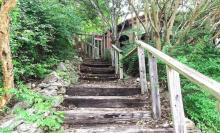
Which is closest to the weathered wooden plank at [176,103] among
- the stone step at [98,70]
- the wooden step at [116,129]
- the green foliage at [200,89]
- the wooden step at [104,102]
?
the wooden step at [116,129]

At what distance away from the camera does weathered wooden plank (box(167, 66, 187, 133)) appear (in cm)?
320

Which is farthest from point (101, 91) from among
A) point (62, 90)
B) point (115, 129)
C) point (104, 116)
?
point (115, 129)

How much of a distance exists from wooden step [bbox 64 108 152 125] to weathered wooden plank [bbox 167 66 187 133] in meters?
1.29

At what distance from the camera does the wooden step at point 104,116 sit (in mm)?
4391

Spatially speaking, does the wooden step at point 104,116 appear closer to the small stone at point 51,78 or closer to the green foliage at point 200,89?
the green foliage at point 200,89

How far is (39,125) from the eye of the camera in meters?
3.74

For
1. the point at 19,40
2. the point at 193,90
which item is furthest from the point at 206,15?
the point at 19,40

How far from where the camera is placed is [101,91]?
5.61m

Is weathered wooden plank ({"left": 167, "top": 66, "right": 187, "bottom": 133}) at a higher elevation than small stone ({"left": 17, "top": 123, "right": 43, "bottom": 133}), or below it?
higher

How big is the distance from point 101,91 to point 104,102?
0.59 meters

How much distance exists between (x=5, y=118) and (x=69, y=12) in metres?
4.56

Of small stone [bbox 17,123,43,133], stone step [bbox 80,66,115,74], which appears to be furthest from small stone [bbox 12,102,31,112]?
stone step [bbox 80,66,115,74]

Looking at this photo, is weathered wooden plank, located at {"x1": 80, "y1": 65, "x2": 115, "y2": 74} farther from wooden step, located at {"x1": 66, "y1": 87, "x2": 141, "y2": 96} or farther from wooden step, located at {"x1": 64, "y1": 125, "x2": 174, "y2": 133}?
wooden step, located at {"x1": 64, "y1": 125, "x2": 174, "y2": 133}

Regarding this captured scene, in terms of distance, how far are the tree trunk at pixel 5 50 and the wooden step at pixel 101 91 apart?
1212 mm
